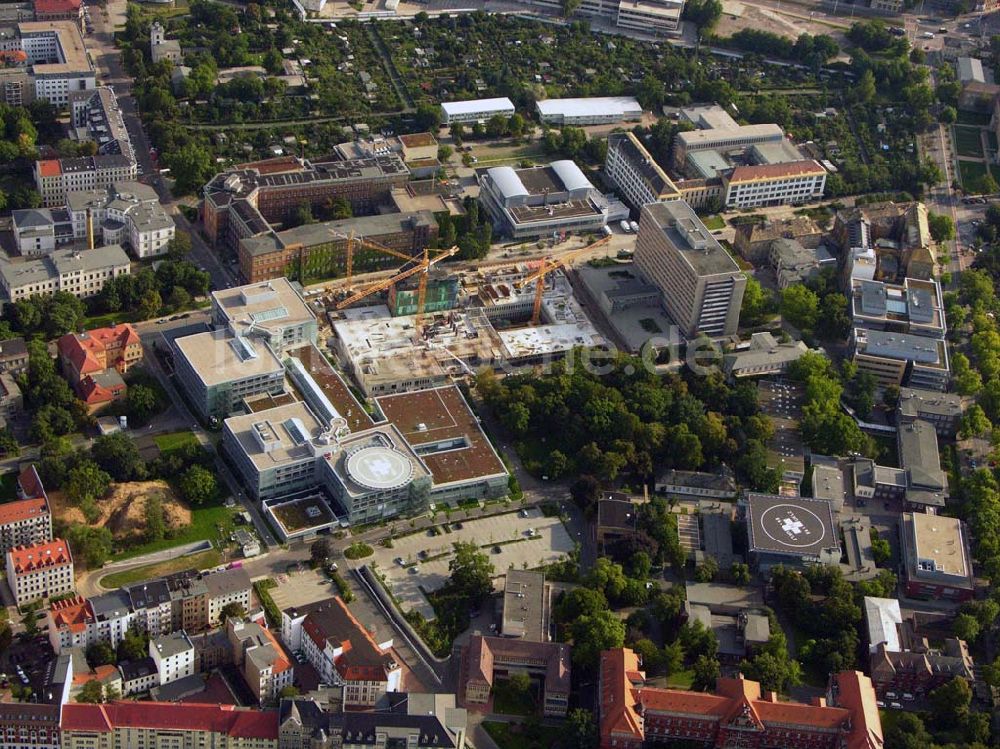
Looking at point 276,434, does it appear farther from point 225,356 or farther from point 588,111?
point 588,111

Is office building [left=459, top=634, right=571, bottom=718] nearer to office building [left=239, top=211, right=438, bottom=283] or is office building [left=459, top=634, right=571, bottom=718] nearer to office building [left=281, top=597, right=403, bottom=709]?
office building [left=281, top=597, right=403, bottom=709]

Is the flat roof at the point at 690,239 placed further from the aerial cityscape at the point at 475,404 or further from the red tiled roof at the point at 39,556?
the red tiled roof at the point at 39,556

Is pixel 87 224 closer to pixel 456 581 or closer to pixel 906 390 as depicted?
pixel 456 581

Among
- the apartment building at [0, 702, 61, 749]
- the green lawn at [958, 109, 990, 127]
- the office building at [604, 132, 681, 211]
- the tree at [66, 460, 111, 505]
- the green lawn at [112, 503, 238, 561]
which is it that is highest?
the green lawn at [958, 109, 990, 127]

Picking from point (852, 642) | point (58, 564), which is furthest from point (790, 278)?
point (58, 564)

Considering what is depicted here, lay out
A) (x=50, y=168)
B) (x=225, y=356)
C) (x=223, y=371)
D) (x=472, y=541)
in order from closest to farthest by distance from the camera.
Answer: (x=472, y=541), (x=223, y=371), (x=225, y=356), (x=50, y=168)

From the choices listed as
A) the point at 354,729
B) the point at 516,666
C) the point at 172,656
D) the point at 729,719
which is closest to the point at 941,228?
the point at 729,719

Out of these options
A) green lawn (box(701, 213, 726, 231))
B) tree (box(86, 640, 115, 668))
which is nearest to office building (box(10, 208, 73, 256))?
tree (box(86, 640, 115, 668))
